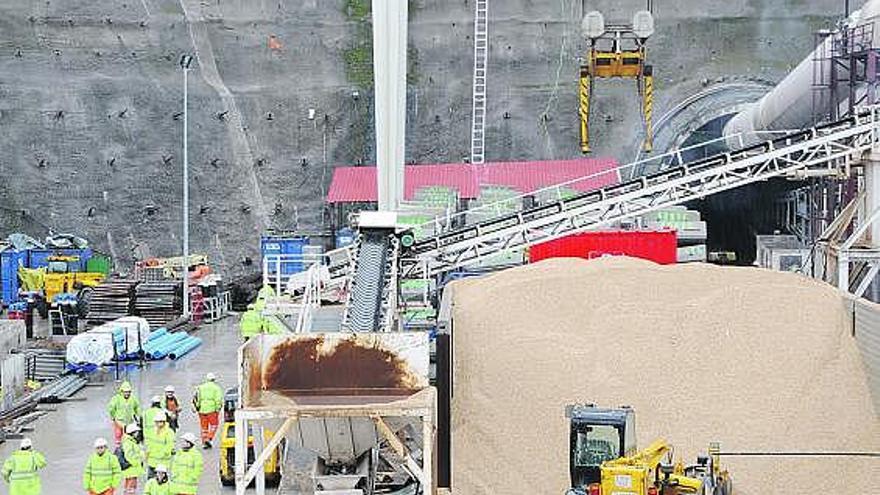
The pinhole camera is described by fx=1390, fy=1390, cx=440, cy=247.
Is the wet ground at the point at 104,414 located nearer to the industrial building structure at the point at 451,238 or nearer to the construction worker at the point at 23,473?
the industrial building structure at the point at 451,238

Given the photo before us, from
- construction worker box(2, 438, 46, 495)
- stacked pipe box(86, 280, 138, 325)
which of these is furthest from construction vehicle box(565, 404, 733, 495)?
stacked pipe box(86, 280, 138, 325)

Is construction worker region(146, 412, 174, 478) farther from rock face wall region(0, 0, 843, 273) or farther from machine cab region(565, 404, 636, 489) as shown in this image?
rock face wall region(0, 0, 843, 273)

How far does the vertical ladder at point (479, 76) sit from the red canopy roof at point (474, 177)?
1.41m

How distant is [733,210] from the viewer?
139 feet

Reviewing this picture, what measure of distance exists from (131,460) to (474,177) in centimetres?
2470

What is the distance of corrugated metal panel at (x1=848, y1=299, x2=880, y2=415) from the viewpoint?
15.4m

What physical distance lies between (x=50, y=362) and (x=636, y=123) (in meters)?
21.5

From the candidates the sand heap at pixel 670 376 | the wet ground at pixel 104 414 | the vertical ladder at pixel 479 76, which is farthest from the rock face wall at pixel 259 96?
the sand heap at pixel 670 376

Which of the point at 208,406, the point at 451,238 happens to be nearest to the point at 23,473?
the point at 208,406

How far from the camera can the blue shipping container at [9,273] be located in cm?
3634

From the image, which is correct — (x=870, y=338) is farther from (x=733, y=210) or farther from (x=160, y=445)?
(x=733, y=210)

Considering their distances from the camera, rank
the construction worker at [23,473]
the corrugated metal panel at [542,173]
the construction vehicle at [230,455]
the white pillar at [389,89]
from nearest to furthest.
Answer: the construction worker at [23,473] < the construction vehicle at [230,455] < the white pillar at [389,89] < the corrugated metal panel at [542,173]

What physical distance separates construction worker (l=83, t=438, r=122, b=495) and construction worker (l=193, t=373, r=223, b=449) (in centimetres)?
434

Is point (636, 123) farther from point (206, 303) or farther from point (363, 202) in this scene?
point (206, 303)
